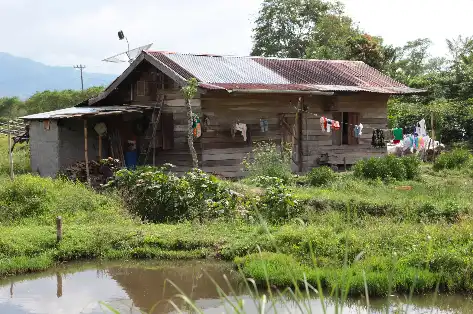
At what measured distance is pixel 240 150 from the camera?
15.8 m

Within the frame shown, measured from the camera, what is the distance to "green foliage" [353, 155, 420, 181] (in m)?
14.0

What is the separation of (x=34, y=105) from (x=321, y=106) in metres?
29.5

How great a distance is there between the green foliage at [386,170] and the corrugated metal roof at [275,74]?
2940 millimetres

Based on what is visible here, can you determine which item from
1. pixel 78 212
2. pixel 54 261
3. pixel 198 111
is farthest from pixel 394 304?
pixel 198 111

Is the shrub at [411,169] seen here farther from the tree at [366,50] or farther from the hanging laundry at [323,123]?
the tree at [366,50]

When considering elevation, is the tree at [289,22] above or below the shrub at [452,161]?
above

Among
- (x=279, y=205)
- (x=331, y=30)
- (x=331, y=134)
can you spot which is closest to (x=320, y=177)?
(x=279, y=205)

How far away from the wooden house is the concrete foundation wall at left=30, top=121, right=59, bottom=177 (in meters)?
0.06

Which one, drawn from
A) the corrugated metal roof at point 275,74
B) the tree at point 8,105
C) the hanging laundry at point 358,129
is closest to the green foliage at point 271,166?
the corrugated metal roof at point 275,74

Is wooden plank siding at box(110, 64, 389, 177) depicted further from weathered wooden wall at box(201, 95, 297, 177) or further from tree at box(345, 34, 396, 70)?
tree at box(345, 34, 396, 70)

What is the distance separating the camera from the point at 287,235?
894 cm

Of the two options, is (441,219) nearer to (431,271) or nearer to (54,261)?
(431,271)

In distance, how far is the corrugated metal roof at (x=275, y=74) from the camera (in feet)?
51.2

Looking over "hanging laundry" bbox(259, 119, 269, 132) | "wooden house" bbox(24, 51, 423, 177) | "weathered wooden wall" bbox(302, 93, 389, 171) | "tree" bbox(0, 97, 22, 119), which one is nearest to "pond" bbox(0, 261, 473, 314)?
"wooden house" bbox(24, 51, 423, 177)
